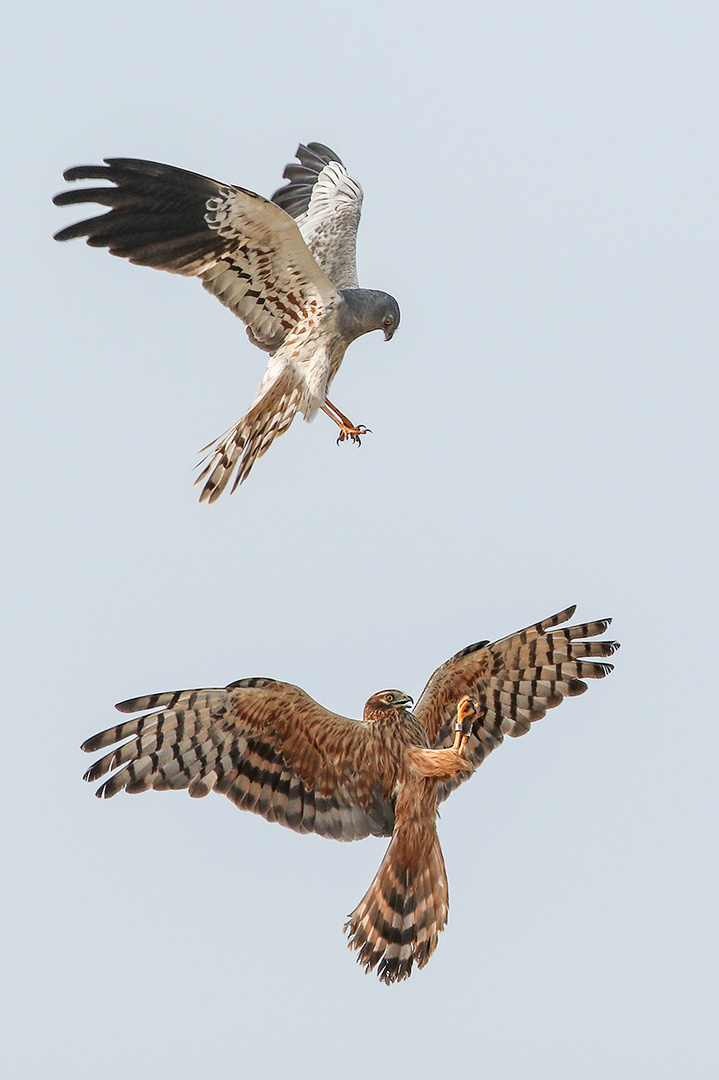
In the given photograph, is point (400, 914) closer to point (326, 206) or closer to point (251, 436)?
point (251, 436)

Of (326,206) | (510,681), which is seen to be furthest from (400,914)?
(326,206)

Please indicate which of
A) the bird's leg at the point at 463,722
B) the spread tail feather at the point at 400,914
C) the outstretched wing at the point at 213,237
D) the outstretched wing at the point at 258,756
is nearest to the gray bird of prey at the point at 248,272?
the outstretched wing at the point at 213,237

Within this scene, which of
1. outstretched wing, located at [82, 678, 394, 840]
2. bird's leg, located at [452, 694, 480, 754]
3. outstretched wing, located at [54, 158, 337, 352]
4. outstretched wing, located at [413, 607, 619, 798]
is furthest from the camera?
outstretched wing, located at [54, 158, 337, 352]

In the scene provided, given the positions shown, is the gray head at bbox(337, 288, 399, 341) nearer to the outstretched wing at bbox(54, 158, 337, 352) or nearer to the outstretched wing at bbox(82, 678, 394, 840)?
the outstretched wing at bbox(54, 158, 337, 352)

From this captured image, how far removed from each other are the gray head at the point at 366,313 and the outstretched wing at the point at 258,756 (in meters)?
2.38

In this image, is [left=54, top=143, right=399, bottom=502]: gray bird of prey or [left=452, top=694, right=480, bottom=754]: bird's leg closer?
[left=452, top=694, right=480, bottom=754]: bird's leg

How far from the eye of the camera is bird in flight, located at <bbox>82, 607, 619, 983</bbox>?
7594 millimetres

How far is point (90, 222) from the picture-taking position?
8125 mm

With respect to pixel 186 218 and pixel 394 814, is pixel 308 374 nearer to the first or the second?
pixel 186 218

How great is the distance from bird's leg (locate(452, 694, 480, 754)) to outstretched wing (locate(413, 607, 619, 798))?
0.19 meters

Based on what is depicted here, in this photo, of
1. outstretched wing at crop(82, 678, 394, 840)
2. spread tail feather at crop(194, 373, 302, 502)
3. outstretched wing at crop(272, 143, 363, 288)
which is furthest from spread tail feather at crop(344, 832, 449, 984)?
outstretched wing at crop(272, 143, 363, 288)

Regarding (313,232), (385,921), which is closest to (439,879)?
(385,921)

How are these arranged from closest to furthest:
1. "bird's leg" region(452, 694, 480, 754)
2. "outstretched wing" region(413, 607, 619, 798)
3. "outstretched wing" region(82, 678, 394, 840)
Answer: "bird's leg" region(452, 694, 480, 754) < "outstretched wing" region(82, 678, 394, 840) < "outstretched wing" region(413, 607, 619, 798)

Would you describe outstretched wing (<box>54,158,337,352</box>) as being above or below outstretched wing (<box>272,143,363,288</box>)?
below
